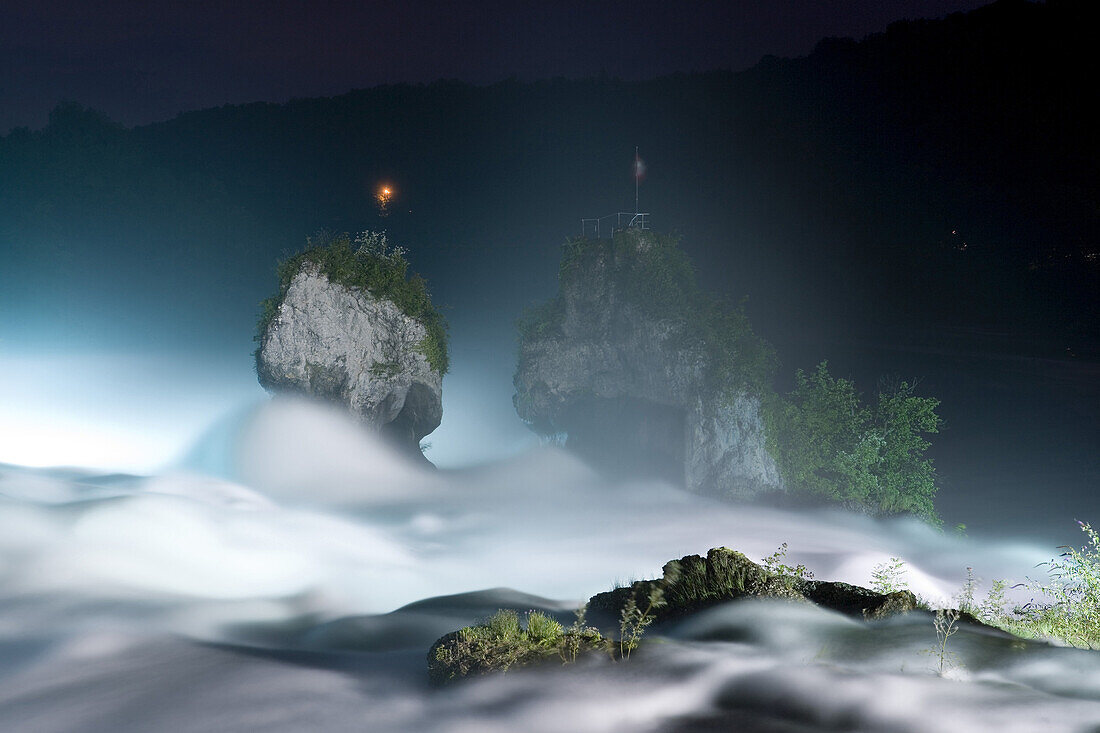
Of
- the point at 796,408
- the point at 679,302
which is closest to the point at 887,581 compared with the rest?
the point at 796,408

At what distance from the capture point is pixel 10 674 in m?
11.1

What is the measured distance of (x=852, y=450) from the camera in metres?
30.7

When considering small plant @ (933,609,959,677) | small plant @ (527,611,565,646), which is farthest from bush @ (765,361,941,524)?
small plant @ (527,611,565,646)

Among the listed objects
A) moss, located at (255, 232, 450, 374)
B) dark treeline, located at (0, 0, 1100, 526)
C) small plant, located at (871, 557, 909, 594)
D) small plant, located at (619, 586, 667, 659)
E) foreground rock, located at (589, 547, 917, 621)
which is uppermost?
dark treeline, located at (0, 0, 1100, 526)

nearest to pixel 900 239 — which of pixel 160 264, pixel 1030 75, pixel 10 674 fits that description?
pixel 1030 75

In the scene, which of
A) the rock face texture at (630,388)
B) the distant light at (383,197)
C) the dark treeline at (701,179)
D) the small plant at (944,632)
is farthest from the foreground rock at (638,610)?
the distant light at (383,197)

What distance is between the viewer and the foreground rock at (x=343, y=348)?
88.2 feet

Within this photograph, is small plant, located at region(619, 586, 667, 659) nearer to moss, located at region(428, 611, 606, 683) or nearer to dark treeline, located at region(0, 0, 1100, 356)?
moss, located at region(428, 611, 606, 683)

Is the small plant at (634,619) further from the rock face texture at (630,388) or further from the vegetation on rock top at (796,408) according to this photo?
the vegetation on rock top at (796,408)

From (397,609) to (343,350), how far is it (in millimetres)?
13934

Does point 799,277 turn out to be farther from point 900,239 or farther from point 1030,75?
point 1030,75

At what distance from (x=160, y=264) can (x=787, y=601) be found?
2907 inches

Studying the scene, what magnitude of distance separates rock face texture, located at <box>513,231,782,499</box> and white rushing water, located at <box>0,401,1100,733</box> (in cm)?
164

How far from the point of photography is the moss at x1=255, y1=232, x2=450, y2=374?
27.2 meters
